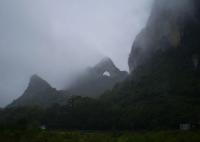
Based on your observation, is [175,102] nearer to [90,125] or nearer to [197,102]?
[197,102]

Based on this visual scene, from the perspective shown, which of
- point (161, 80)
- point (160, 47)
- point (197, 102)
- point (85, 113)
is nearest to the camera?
point (197, 102)

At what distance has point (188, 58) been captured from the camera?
96188 millimetres

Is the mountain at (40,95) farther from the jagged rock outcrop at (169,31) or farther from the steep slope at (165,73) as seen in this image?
the jagged rock outcrop at (169,31)

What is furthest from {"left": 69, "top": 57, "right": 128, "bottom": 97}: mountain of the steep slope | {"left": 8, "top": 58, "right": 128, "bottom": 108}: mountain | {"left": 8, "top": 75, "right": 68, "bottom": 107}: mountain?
the steep slope

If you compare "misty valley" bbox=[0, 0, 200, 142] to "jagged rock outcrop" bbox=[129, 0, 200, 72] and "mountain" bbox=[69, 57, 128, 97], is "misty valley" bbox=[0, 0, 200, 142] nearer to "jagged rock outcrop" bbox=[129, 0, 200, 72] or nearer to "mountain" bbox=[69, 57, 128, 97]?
"jagged rock outcrop" bbox=[129, 0, 200, 72]

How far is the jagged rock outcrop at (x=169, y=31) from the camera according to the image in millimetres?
100938

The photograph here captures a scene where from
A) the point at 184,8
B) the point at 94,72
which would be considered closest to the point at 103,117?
the point at 184,8

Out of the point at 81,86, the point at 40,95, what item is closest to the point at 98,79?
the point at 81,86

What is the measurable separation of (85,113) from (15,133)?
45771 millimetres

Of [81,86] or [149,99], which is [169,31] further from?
[81,86]

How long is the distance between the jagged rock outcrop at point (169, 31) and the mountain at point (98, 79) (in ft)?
77.4

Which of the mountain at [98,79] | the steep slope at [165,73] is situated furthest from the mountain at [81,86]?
the steep slope at [165,73]

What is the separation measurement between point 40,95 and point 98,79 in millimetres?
29842

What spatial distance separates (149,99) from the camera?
83188 mm
